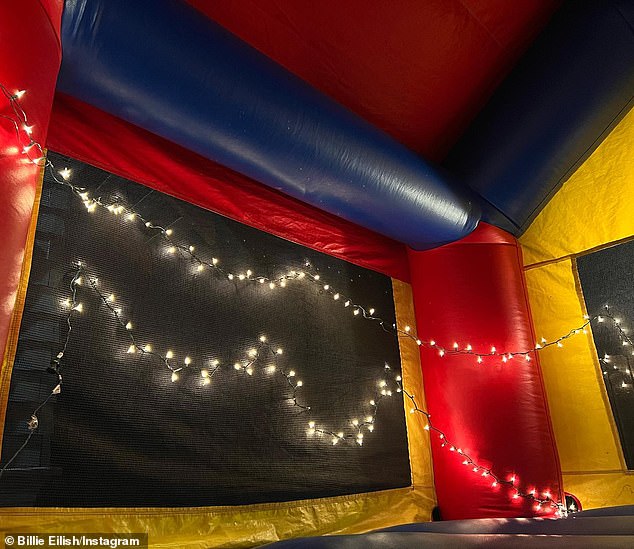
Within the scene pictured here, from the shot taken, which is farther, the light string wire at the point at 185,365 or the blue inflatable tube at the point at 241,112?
the blue inflatable tube at the point at 241,112

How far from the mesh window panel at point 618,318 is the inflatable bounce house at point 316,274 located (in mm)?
11

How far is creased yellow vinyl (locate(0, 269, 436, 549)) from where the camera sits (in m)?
1.41

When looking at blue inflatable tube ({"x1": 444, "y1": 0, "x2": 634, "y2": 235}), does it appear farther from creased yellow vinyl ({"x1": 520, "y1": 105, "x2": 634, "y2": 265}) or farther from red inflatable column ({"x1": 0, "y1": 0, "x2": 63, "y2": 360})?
red inflatable column ({"x1": 0, "y1": 0, "x2": 63, "y2": 360})

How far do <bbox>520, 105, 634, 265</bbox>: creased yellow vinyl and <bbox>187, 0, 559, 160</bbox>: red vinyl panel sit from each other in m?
0.69

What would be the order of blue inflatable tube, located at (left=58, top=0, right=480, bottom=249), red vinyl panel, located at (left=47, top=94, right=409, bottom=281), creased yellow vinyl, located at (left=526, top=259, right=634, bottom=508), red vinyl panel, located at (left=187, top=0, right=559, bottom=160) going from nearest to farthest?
1. blue inflatable tube, located at (left=58, top=0, right=480, bottom=249)
2. red vinyl panel, located at (left=47, top=94, right=409, bottom=281)
3. red vinyl panel, located at (left=187, top=0, right=559, bottom=160)
4. creased yellow vinyl, located at (left=526, top=259, right=634, bottom=508)

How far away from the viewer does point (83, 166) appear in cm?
177

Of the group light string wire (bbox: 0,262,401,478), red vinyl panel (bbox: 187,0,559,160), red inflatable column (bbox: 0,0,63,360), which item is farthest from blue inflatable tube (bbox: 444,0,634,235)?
red inflatable column (bbox: 0,0,63,360)

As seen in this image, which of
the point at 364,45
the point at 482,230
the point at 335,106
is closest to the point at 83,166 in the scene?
the point at 335,106

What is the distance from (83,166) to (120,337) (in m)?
0.61

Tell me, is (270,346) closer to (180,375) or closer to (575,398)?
(180,375)

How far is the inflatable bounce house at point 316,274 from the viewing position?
57.7 inches

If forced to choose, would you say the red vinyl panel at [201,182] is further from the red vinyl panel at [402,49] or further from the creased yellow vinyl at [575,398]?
the creased yellow vinyl at [575,398]

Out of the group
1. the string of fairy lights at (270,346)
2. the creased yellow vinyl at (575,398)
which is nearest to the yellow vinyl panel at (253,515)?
the string of fairy lights at (270,346)

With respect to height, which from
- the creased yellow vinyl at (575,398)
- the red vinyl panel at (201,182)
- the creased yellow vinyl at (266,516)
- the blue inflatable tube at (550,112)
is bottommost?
the creased yellow vinyl at (266,516)
